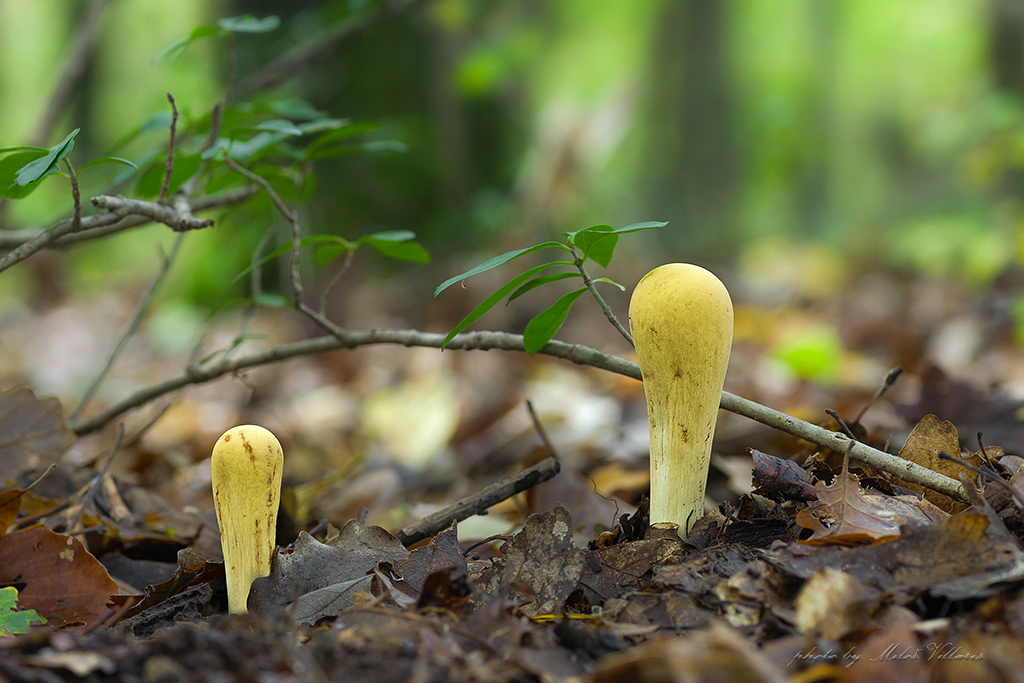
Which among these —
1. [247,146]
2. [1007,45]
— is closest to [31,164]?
[247,146]

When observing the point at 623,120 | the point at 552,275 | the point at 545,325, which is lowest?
the point at 623,120

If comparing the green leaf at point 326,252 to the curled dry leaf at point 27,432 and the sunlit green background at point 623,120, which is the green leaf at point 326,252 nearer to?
the sunlit green background at point 623,120

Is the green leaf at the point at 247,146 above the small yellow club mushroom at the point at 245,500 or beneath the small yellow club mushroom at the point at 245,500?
above

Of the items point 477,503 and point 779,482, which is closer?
point 779,482

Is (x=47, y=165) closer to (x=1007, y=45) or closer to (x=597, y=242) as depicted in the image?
(x=597, y=242)

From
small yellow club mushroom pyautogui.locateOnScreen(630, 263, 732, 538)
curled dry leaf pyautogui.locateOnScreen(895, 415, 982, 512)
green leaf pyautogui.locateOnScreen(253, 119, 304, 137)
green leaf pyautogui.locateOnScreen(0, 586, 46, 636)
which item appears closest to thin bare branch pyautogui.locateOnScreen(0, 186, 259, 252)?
green leaf pyautogui.locateOnScreen(253, 119, 304, 137)

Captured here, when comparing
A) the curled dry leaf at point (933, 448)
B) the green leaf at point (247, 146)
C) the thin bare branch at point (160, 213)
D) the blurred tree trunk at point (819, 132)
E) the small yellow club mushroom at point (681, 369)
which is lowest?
the blurred tree trunk at point (819, 132)

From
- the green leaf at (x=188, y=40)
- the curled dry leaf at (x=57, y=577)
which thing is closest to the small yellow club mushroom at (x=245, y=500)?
the curled dry leaf at (x=57, y=577)
